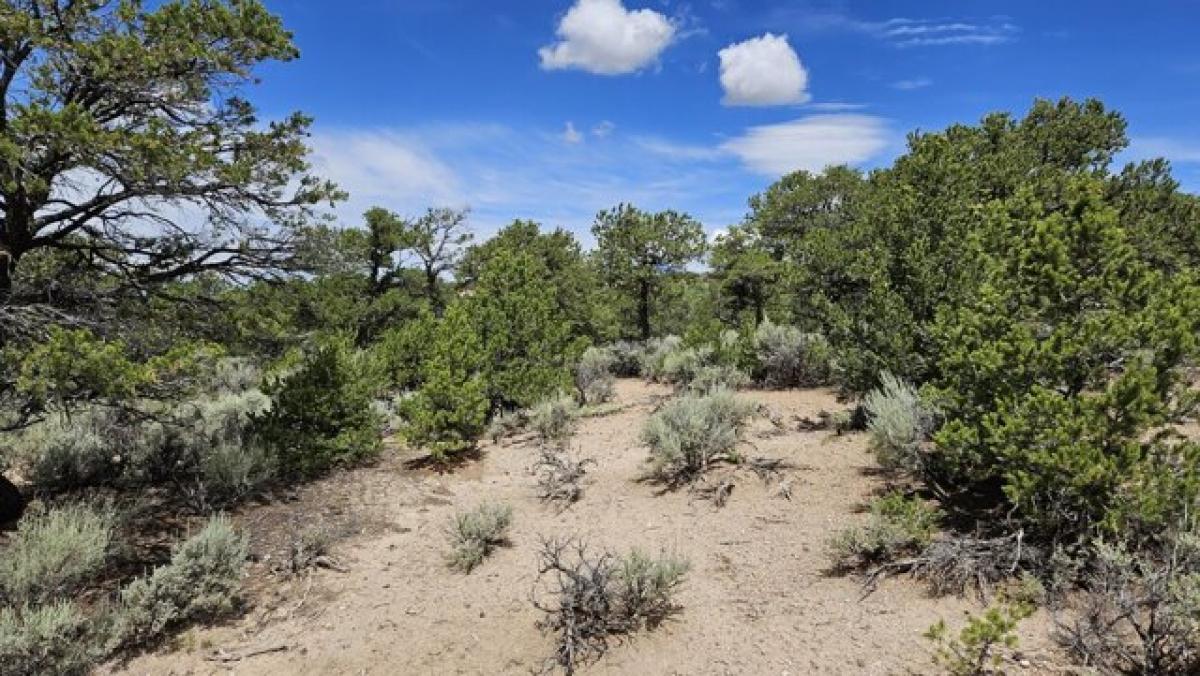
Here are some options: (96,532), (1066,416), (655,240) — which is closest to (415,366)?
(96,532)

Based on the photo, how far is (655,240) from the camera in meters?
23.8

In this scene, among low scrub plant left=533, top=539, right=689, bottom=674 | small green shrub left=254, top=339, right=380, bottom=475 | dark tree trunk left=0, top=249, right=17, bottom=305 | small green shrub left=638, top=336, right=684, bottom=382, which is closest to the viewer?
low scrub plant left=533, top=539, right=689, bottom=674

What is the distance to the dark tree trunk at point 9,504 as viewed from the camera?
753cm

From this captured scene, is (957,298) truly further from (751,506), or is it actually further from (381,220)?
(381,220)

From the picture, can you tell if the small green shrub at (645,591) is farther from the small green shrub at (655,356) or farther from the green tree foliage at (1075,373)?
the small green shrub at (655,356)

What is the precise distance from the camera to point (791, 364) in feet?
52.6

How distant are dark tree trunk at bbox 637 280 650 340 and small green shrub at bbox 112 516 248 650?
20.1 m

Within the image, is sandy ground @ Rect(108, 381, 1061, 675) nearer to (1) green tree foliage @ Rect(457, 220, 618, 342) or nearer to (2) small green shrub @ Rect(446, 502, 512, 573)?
(2) small green shrub @ Rect(446, 502, 512, 573)

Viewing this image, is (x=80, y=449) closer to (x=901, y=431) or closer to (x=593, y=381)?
(x=593, y=381)

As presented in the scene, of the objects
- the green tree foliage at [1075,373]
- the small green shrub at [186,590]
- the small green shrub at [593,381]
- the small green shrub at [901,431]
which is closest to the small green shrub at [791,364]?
the small green shrub at [593,381]

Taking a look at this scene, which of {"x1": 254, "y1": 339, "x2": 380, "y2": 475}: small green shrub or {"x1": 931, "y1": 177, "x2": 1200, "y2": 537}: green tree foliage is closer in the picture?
{"x1": 931, "y1": 177, "x2": 1200, "y2": 537}: green tree foliage

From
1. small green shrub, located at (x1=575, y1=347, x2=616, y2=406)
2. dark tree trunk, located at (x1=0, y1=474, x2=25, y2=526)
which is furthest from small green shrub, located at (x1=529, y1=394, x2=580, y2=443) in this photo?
dark tree trunk, located at (x1=0, y1=474, x2=25, y2=526)

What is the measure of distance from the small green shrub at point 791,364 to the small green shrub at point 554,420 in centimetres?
597

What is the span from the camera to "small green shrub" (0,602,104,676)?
4.74 meters
